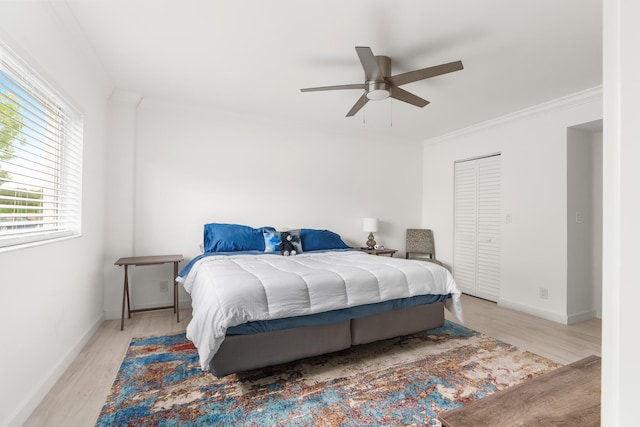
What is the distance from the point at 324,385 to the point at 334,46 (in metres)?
2.47

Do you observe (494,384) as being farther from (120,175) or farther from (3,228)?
(120,175)

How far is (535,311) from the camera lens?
3533 millimetres

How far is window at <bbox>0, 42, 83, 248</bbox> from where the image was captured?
161 cm

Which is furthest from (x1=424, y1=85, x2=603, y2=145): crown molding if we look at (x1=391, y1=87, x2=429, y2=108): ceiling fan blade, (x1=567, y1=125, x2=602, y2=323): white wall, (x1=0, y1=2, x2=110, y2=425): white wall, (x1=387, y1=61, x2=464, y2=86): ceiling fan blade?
(x1=0, y1=2, x2=110, y2=425): white wall

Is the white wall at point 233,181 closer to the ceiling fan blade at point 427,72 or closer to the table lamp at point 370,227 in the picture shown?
the table lamp at point 370,227

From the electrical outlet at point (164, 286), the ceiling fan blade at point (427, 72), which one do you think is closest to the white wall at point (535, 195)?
the ceiling fan blade at point (427, 72)

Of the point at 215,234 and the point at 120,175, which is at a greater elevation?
the point at 120,175

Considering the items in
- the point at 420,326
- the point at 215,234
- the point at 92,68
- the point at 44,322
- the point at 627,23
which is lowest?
the point at 420,326

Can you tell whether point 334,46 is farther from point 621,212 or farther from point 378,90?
point 621,212

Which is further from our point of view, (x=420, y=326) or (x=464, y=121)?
(x=464, y=121)

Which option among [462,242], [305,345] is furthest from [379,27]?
[462,242]

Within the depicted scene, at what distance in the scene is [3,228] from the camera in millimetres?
1610

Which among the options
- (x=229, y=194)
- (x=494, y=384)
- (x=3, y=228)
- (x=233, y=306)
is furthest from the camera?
(x=229, y=194)

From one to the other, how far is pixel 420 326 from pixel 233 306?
5.39 ft
